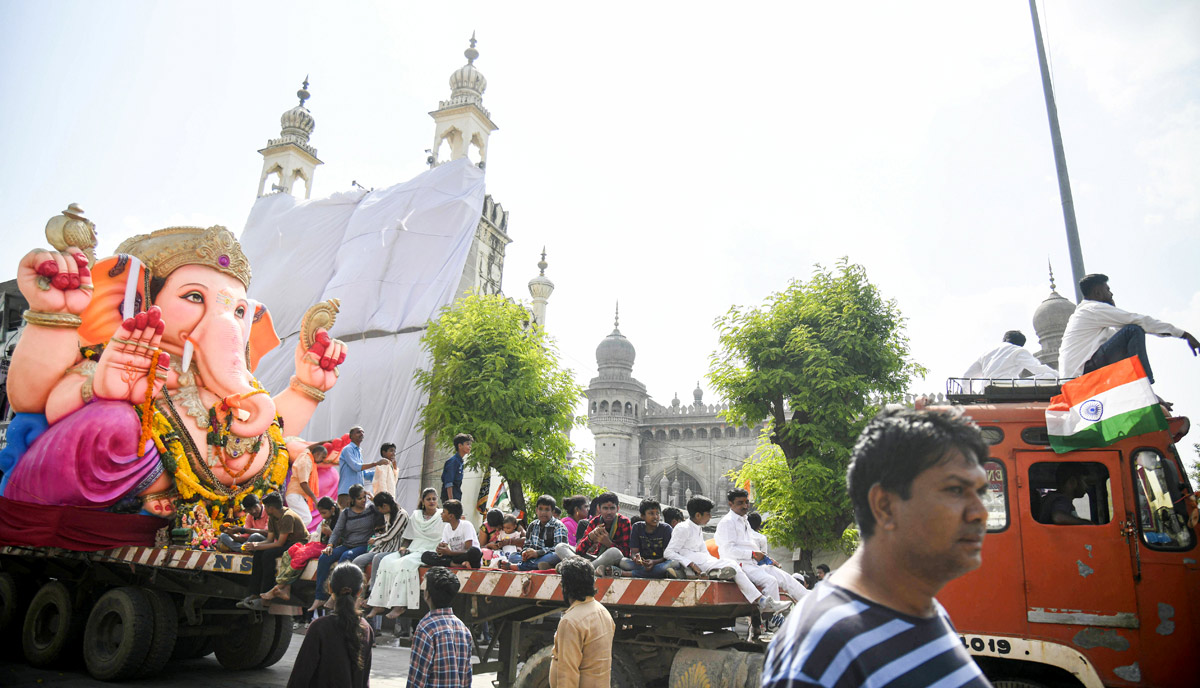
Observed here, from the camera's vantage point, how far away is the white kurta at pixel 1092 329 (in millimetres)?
6020

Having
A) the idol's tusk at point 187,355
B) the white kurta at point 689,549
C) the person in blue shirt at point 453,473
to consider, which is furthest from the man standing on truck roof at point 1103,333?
the idol's tusk at point 187,355

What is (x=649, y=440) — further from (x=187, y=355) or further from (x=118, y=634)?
(x=118, y=634)

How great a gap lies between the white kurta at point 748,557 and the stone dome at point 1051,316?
2725 centimetres

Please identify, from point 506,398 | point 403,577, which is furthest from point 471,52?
point 403,577

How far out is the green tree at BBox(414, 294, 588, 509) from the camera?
58.6ft

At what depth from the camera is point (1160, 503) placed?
18.0ft

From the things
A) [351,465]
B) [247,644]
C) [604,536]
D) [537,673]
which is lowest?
[247,644]

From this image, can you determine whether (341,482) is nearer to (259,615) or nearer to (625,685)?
(259,615)

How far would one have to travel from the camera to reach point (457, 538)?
25.0ft

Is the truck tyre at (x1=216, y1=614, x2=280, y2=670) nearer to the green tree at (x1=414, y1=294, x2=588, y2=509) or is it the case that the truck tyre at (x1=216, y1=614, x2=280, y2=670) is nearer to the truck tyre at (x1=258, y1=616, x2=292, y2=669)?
the truck tyre at (x1=258, y1=616, x2=292, y2=669)

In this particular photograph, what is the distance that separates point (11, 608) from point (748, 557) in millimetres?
9511

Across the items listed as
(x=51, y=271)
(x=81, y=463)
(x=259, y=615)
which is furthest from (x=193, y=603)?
(x=51, y=271)

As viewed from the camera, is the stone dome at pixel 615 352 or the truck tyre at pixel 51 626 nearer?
the truck tyre at pixel 51 626

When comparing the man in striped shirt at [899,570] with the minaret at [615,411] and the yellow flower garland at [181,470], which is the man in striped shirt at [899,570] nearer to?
the yellow flower garland at [181,470]
